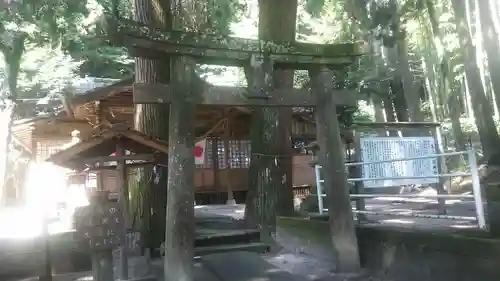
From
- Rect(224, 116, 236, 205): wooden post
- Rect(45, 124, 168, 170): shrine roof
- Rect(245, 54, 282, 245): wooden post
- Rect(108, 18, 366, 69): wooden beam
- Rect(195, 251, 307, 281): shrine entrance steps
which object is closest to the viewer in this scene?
Rect(108, 18, 366, 69): wooden beam

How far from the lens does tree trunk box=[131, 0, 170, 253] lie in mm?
9438

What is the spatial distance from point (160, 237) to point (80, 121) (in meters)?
8.35


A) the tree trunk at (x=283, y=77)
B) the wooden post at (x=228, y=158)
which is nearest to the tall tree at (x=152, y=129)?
the tree trunk at (x=283, y=77)

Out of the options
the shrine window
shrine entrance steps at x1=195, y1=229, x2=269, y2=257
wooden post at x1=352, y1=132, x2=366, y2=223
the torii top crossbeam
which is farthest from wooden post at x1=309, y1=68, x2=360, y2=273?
the shrine window

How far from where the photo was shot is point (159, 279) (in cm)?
737

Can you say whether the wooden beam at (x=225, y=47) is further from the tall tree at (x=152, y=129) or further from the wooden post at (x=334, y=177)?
the tall tree at (x=152, y=129)

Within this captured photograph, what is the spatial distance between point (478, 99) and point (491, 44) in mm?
1265

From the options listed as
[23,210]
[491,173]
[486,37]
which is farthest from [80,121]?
[491,173]

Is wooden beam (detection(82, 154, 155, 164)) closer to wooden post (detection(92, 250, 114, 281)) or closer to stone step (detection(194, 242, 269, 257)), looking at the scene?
wooden post (detection(92, 250, 114, 281))

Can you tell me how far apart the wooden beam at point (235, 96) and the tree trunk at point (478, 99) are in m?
4.15

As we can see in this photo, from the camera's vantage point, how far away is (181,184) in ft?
20.3

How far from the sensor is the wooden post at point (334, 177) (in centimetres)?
694

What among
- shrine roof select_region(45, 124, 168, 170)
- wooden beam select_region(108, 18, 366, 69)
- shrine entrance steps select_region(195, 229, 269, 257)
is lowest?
shrine entrance steps select_region(195, 229, 269, 257)

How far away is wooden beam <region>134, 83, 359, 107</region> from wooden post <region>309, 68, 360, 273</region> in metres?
0.19
